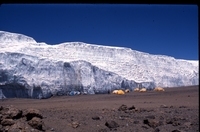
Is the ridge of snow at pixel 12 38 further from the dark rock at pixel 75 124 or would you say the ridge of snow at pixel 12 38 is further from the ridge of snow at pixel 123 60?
the dark rock at pixel 75 124

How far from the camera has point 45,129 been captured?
667 centimetres

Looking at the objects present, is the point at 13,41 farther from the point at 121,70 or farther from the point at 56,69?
the point at 121,70

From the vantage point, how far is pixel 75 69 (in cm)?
3002

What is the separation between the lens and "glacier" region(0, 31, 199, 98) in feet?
83.4

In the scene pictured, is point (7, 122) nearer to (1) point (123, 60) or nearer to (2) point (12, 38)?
(2) point (12, 38)

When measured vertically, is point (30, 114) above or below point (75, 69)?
below

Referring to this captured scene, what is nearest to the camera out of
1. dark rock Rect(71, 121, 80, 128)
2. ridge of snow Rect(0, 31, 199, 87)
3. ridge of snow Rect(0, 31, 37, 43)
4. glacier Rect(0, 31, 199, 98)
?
dark rock Rect(71, 121, 80, 128)

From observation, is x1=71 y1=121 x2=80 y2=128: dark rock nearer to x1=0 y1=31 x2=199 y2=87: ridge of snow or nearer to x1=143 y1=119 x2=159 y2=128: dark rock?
x1=143 y1=119 x2=159 y2=128: dark rock

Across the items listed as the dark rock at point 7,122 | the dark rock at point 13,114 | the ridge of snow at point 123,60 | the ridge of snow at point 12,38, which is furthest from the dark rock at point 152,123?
the ridge of snow at point 12,38

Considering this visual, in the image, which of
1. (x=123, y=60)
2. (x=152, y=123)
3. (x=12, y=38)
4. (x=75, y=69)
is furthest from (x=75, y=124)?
(x=123, y=60)

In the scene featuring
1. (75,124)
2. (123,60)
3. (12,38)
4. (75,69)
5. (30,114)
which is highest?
(12,38)

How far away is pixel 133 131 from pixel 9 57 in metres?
20.8

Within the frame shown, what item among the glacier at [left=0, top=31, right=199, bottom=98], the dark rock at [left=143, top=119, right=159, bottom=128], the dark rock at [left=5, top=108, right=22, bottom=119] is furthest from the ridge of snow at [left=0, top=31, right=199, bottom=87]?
the dark rock at [left=143, top=119, right=159, bottom=128]

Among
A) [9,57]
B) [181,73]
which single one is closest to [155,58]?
[181,73]
